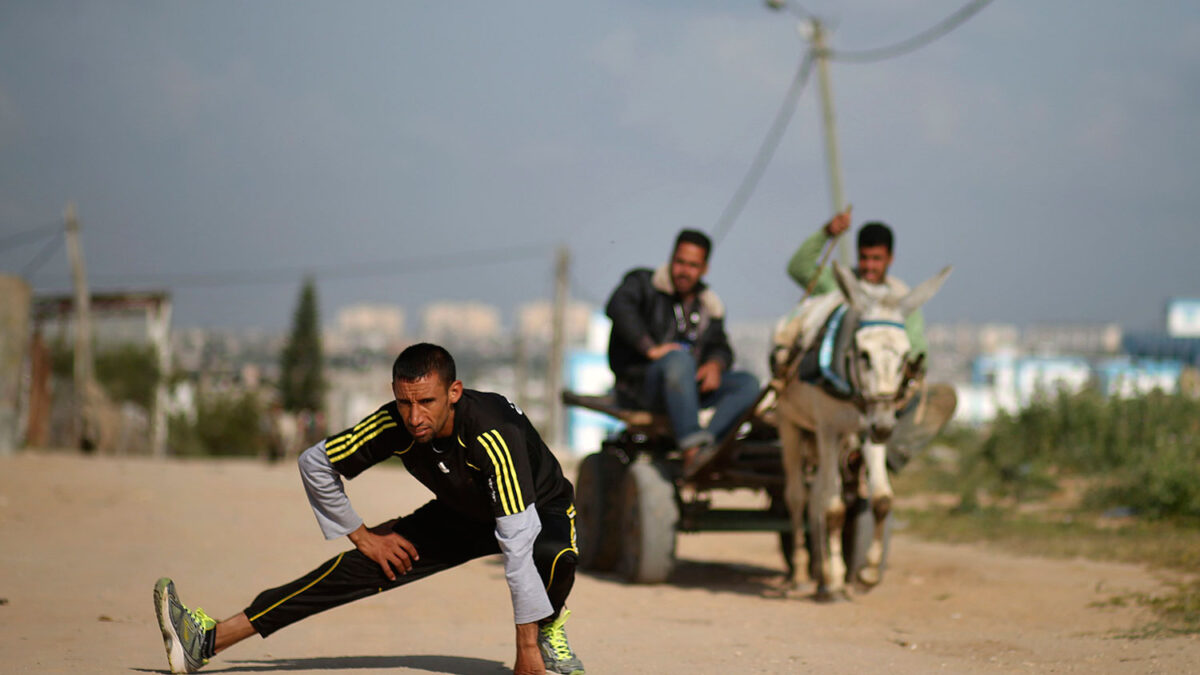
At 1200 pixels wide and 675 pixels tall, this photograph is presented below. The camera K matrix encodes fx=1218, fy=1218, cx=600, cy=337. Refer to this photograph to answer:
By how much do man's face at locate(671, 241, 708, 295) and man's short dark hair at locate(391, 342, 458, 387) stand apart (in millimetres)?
4522

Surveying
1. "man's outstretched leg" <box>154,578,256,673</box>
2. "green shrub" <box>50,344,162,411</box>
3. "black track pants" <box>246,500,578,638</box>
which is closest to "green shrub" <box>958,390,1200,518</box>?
"black track pants" <box>246,500,578,638</box>

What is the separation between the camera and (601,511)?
31.7 ft

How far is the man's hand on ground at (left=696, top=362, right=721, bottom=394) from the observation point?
29.7ft

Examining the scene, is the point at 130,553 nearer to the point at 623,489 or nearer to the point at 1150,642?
the point at 623,489

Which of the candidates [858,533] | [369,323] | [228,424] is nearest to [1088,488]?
[858,533]

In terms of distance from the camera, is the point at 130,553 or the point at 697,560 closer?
the point at 130,553

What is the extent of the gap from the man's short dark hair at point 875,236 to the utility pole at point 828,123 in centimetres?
1068

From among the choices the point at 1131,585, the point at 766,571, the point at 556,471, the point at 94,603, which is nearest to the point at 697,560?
the point at 766,571

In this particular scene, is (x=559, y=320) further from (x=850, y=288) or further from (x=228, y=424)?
(x=228, y=424)

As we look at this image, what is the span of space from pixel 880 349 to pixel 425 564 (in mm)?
3501

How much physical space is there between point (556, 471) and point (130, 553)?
6.36m

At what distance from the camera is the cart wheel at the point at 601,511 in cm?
964

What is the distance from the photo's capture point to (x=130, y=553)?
33.6ft

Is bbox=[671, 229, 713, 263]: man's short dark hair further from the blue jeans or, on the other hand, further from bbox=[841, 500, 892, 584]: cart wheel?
bbox=[841, 500, 892, 584]: cart wheel
